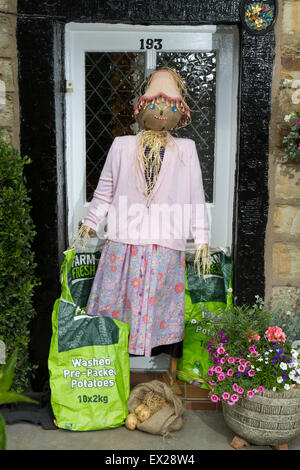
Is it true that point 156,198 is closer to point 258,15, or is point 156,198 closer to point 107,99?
point 107,99

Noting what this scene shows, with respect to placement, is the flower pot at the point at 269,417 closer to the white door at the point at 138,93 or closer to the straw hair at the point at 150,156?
the white door at the point at 138,93

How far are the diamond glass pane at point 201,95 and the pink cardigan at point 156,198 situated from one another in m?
0.46

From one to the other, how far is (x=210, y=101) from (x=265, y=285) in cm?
141

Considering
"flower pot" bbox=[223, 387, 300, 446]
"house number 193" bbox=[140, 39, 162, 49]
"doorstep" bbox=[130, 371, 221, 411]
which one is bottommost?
"doorstep" bbox=[130, 371, 221, 411]

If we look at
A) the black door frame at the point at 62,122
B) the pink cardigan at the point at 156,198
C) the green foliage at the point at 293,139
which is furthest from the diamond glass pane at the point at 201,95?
the green foliage at the point at 293,139

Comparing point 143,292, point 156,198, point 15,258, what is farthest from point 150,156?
point 15,258

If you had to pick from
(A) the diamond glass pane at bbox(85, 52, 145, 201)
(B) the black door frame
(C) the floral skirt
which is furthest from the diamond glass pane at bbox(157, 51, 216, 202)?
(C) the floral skirt

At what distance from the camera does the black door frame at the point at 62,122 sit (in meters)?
3.16

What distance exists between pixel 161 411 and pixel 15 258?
4.36ft

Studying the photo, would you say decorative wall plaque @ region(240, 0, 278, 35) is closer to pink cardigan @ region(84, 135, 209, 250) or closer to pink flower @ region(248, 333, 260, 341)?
pink cardigan @ region(84, 135, 209, 250)

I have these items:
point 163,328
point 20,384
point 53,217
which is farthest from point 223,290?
point 20,384

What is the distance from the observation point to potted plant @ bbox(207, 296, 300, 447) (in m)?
2.71

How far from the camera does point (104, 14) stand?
317 cm

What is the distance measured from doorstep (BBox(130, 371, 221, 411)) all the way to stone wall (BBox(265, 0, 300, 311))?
821 mm
